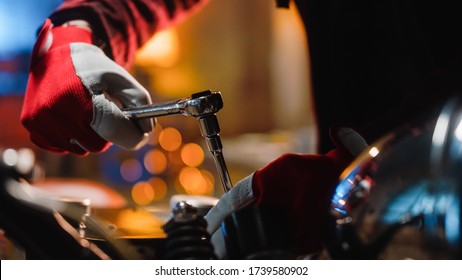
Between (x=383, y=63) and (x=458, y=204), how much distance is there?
0.27 meters

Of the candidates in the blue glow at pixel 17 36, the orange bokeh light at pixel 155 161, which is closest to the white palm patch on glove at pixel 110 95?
the blue glow at pixel 17 36

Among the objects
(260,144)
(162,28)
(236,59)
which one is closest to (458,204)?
(162,28)

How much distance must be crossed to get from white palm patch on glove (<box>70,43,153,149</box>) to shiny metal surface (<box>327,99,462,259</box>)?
0.22m

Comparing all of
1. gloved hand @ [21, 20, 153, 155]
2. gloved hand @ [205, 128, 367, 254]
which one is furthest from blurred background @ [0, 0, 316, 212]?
gloved hand @ [205, 128, 367, 254]

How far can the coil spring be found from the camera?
387 mm

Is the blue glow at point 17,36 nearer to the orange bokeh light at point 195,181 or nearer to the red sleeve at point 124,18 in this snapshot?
the red sleeve at point 124,18

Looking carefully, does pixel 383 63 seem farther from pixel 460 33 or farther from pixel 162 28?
pixel 162 28

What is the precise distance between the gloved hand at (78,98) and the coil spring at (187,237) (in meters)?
0.16

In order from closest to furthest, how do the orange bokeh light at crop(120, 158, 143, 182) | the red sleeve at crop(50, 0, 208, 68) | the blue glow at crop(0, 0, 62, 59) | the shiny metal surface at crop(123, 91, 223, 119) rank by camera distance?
the shiny metal surface at crop(123, 91, 223, 119) → the red sleeve at crop(50, 0, 208, 68) → the blue glow at crop(0, 0, 62, 59) → the orange bokeh light at crop(120, 158, 143, 182)

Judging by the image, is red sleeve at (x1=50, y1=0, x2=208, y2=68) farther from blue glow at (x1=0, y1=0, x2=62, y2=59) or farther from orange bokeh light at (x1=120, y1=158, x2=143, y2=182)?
orange bokeh light at (x1=120, y1=158, x2=143, y2=182)

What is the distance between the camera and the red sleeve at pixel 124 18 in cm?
63

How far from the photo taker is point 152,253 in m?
0.45

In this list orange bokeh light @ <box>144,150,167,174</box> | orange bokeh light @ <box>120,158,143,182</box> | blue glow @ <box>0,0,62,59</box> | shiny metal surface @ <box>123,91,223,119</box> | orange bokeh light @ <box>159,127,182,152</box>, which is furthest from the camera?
orange bokeh light @ <box>144,150,167,174</box>
